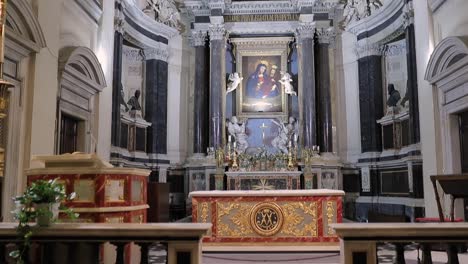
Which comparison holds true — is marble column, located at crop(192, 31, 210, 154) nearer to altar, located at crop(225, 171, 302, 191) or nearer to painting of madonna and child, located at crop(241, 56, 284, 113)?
painting of madonna and child, located at crop(241, 56, 284, 113)

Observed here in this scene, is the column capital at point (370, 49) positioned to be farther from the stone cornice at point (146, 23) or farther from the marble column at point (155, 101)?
the marble column at point (155, 101)

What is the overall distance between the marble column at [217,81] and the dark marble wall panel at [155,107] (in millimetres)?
1406

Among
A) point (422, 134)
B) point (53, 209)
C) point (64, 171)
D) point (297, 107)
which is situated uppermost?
point (297, 107)

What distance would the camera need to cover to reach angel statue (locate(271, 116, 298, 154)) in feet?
44.0

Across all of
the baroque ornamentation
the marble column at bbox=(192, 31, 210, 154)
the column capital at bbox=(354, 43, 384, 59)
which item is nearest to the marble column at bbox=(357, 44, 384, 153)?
the column capital at bbox=(354, 43, 384, 59)

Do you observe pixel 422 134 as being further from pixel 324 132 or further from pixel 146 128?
pixel 146 128

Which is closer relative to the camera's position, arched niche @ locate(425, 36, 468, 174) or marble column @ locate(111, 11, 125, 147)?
arched niche @ locate(425, 36, 468, 174)

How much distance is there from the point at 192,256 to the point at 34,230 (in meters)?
1.08

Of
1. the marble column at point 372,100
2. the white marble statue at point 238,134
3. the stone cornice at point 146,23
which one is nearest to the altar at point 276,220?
the marble column at point 372,100

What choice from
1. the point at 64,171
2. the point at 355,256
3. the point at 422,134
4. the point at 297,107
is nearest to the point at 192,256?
the point at 355,256

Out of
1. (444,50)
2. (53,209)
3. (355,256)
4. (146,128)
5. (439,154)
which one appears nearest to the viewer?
(355,256)

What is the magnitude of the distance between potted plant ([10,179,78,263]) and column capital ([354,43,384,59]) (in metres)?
11.1

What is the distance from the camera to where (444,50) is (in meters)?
8.05

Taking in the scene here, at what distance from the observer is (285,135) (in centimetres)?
1347
